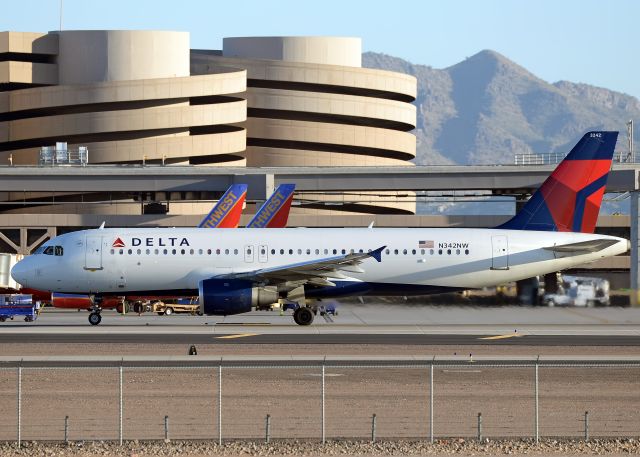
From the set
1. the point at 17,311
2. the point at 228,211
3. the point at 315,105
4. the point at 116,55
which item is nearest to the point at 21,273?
the point at 17,311

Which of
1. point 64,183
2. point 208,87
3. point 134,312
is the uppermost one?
point 208,87

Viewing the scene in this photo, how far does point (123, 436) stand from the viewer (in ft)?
83.2

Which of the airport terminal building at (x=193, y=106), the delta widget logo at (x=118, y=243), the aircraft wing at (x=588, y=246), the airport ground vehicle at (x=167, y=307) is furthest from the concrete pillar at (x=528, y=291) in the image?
the airport terminal building at (x=193, y=106)

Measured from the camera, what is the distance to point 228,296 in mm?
51219

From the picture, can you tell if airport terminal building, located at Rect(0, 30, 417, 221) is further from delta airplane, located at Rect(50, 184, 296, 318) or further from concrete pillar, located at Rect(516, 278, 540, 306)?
concrete pillar, located at Rect(516, 278, 540, 306)

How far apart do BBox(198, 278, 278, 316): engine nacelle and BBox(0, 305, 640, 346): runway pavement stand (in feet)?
2.70

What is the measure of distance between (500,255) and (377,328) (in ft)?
22.7

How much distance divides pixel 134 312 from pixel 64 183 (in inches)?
1012

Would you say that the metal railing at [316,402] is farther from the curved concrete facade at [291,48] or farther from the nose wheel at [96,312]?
the curved concrete facade at [291,48]

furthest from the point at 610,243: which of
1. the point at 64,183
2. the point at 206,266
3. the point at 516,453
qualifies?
the point at 64,183

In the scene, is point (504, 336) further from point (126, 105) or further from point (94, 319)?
point (126, 105)

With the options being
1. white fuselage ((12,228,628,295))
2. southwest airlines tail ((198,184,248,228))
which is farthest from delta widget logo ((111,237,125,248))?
southwest airlines tail ((198,184,248,228))

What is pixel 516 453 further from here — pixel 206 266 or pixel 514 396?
pixel 206 266

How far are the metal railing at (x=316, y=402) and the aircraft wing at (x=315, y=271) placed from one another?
1343 centimetres
